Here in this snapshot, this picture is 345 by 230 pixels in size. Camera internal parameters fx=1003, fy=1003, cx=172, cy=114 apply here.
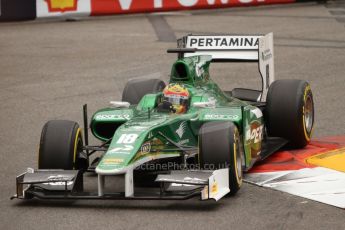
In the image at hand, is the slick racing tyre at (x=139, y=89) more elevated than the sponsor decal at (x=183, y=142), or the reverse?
the slick racing tyre at (x=139, y=89)

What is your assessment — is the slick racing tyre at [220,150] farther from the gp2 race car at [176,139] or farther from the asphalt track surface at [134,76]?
the asphalt track surface at [134,76]

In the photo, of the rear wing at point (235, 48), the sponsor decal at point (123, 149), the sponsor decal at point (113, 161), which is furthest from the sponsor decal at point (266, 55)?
the sponsor decal at point (113, 161)

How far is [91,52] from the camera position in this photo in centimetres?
2053

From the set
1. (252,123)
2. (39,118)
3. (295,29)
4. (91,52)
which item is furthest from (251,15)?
(252,123)

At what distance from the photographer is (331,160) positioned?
36.5ft

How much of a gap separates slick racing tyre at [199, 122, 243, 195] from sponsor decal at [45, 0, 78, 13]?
1518cm

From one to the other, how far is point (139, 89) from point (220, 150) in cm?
255

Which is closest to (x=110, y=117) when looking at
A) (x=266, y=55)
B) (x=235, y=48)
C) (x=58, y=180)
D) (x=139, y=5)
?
(x=58, y=180)

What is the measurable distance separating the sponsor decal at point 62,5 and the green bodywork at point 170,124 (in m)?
13.6

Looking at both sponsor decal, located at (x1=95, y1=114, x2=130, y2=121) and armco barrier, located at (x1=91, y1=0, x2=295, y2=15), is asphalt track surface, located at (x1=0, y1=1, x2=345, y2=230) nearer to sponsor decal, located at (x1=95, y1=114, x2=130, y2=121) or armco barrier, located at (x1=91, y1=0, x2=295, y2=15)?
armco barrier, located at (x1=91, y1=0, x2=295, y2=15)

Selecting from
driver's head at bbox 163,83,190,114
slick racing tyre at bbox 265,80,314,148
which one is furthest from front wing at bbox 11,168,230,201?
slick racing tyre at bbox 265,80,314,148

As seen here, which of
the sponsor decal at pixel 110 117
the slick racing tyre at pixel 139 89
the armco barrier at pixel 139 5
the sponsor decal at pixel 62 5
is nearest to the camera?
the sponsor decal at pixel 110 117

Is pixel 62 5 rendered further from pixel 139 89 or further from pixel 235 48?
pixel 139 89

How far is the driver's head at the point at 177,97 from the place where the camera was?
10.5 metres
